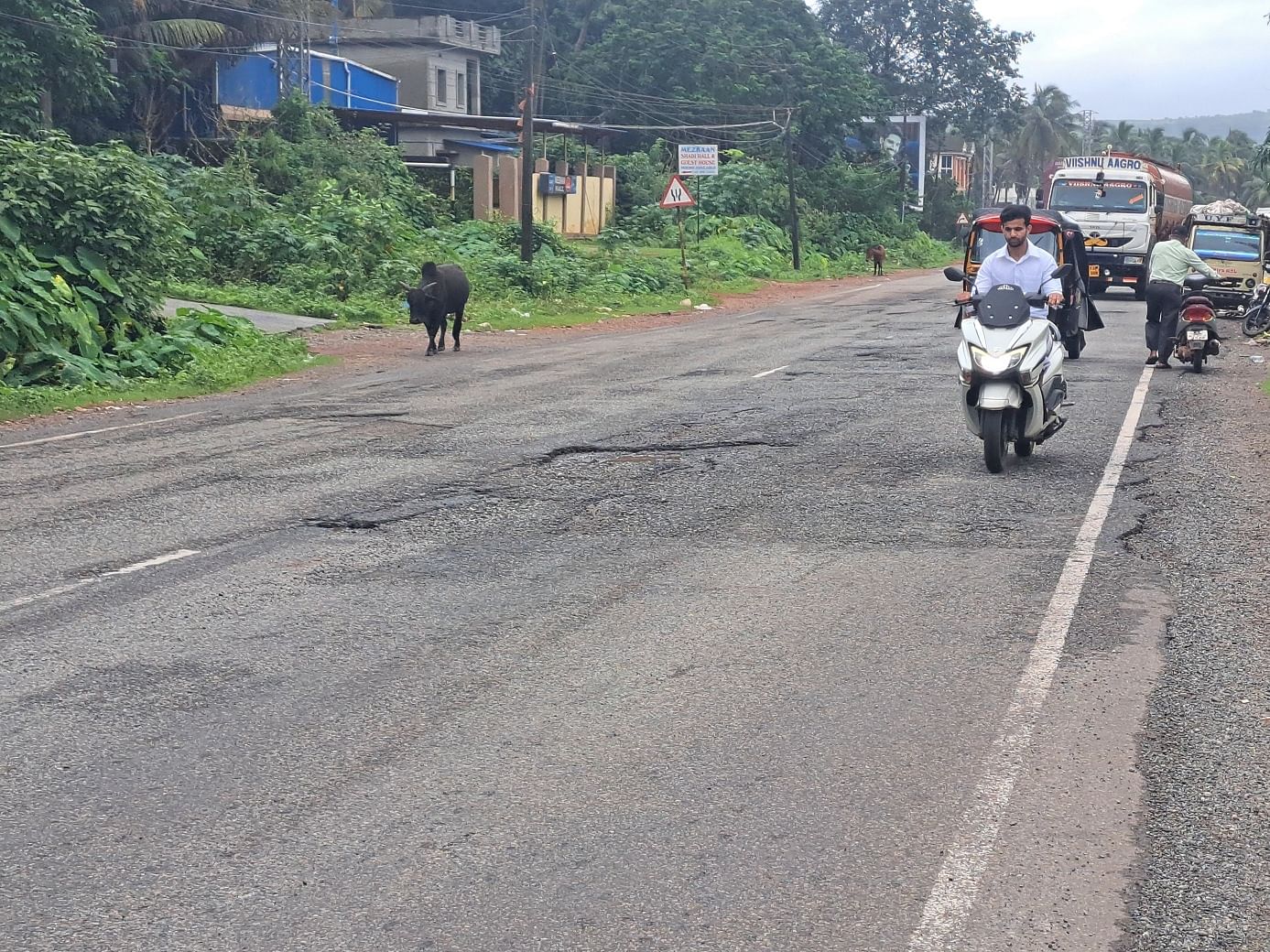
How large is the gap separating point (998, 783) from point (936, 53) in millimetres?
83603

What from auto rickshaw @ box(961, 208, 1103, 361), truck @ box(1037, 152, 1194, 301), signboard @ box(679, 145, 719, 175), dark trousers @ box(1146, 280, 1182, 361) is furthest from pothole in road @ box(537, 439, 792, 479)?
signboard @ box(679, 145, 719, 175)

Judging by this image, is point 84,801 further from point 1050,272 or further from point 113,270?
point 113,270

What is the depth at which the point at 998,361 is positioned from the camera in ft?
32.5

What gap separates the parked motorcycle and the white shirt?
14604mm

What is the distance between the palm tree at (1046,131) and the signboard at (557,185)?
204ft

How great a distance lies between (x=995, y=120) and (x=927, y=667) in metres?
84.4

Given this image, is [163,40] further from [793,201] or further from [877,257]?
[877,257]

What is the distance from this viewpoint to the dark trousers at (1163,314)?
16.8 meters

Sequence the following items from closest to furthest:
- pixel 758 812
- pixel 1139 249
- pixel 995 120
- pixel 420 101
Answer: pixel 758 812 → pixel 1139 249 → pixel 420 101 → pixel 995 120

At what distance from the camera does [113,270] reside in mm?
17094

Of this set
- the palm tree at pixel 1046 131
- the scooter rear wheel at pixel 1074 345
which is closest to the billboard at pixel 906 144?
the palm tree at pixel 1046 131

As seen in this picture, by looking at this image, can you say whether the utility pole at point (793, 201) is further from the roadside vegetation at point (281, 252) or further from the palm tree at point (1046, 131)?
the palm tree at point (1046, 131)

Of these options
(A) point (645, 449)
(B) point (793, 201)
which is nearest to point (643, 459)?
(A) point (645, 449)

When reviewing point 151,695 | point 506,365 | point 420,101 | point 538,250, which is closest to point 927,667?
point 151,695
